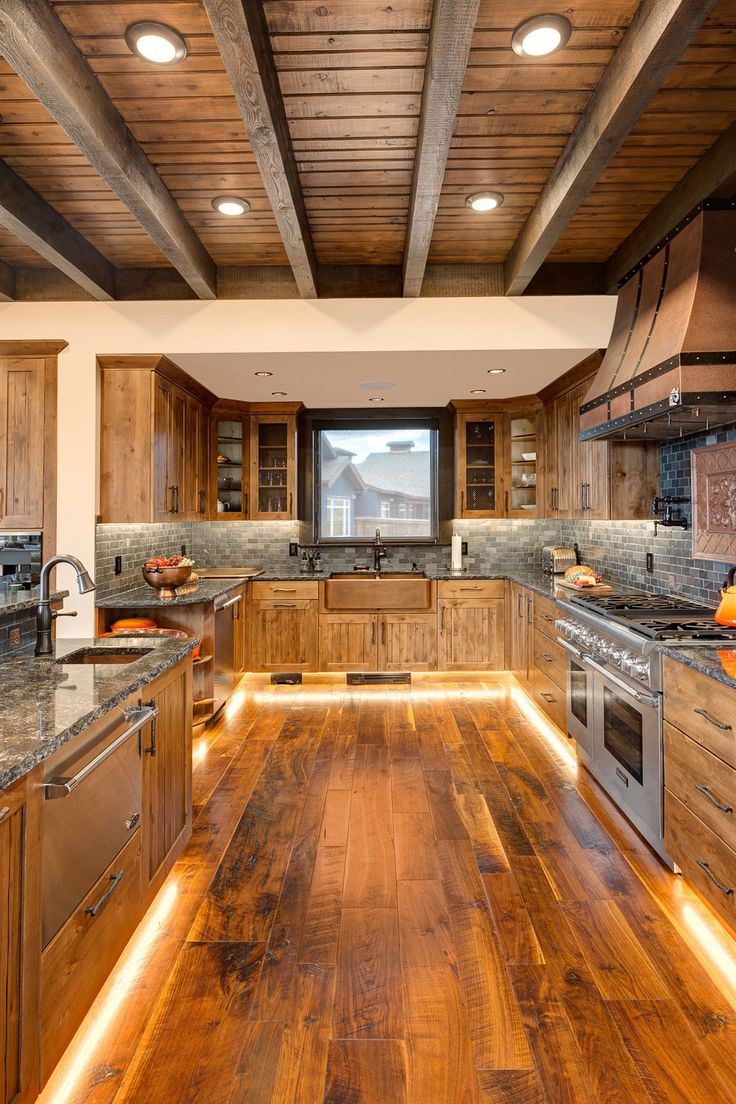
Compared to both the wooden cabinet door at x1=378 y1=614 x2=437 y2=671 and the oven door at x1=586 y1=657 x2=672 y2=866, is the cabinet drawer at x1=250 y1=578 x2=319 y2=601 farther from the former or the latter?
the oven door at x1=586 y1=657 x2=672 y2=866

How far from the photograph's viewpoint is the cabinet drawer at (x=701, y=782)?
1.95m

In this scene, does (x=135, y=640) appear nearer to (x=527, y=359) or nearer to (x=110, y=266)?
(x=110, y=266)

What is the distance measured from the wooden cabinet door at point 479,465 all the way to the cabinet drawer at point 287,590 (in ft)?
4.96

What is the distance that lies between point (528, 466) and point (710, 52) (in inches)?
147

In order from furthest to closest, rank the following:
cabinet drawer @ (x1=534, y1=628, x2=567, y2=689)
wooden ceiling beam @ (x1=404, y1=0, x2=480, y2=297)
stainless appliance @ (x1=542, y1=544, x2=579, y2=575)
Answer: stainless appliance @ (x1=542, y1=544, x2=579, y2=575) < cabinet drawer @ (x1=534, y1=628, x2=567, y2=689) < wooden ceiling beam @ (x1=404, y1=0, x2=480, y2=297)

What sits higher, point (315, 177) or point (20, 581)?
point (315, 177)

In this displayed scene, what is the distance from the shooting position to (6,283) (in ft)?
12.4

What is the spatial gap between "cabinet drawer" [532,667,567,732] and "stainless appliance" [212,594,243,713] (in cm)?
227

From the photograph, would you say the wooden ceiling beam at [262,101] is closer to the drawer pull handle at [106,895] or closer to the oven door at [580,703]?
the drawer pull handle at [106,895]

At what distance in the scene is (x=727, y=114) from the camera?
238 centimetres

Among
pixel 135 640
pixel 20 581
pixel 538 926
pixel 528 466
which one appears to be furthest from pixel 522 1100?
pixel 528 466

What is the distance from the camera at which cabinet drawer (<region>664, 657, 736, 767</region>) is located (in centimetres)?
195

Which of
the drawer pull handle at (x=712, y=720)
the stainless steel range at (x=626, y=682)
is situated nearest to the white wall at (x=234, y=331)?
the stainless steel range at (x=626, y=682)

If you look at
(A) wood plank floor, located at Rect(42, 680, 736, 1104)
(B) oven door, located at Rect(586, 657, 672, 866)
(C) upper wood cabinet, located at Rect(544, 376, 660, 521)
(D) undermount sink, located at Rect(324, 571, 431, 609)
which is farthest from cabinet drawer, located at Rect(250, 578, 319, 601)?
(B) oven door, located at Rect(586, 657, 672, 866)
